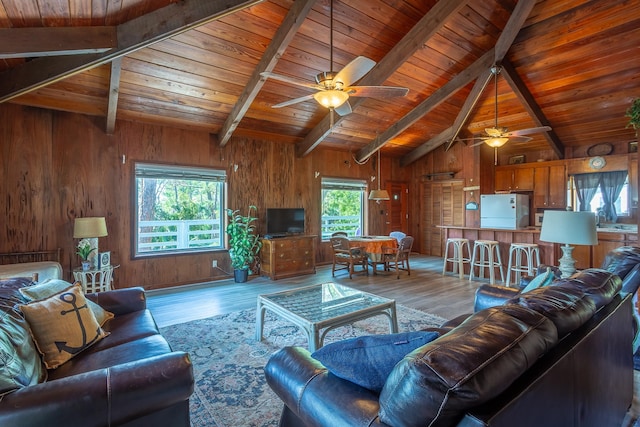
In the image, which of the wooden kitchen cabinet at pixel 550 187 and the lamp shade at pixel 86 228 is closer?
the lamp shade at pixel 86 228

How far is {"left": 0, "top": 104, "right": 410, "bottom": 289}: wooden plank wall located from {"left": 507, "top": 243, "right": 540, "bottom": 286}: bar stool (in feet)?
13.8

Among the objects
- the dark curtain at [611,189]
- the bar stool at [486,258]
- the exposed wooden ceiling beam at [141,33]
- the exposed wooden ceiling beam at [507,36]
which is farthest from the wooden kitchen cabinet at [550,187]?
the exposed wooden ceiling beam at [141,33]

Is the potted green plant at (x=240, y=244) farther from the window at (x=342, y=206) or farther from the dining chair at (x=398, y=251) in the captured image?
the dining chair at (x=398, y=251)

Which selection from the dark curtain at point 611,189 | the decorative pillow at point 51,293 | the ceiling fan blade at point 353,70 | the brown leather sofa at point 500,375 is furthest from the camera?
the dark curtain at point 611,189

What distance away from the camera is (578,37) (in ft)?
14.5

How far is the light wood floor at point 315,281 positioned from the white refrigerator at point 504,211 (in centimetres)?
181

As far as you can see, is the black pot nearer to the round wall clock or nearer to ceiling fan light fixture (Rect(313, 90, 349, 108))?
ceiling fan light fixture (Rect(313, 90, 349, 108))

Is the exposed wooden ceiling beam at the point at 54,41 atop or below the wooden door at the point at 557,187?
atop

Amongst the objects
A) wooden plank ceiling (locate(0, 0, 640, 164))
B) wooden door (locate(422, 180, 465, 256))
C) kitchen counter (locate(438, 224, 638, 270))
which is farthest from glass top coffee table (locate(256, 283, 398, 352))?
wooden door (locate(422, 180, 465, 256))

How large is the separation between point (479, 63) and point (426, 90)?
0.94 metres

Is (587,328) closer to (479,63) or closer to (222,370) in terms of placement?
(222,370)

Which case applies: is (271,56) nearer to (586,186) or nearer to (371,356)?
(371,356)

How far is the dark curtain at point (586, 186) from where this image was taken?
21.6 feet

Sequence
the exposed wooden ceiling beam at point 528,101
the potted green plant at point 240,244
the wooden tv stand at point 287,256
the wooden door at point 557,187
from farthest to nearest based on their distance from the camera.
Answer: the wooden door at point 557,187 → the wooden tv stand at point 287,256 → the potted green plant at point 240,244 → the exposed wooden ceiling beam at point 528,101
